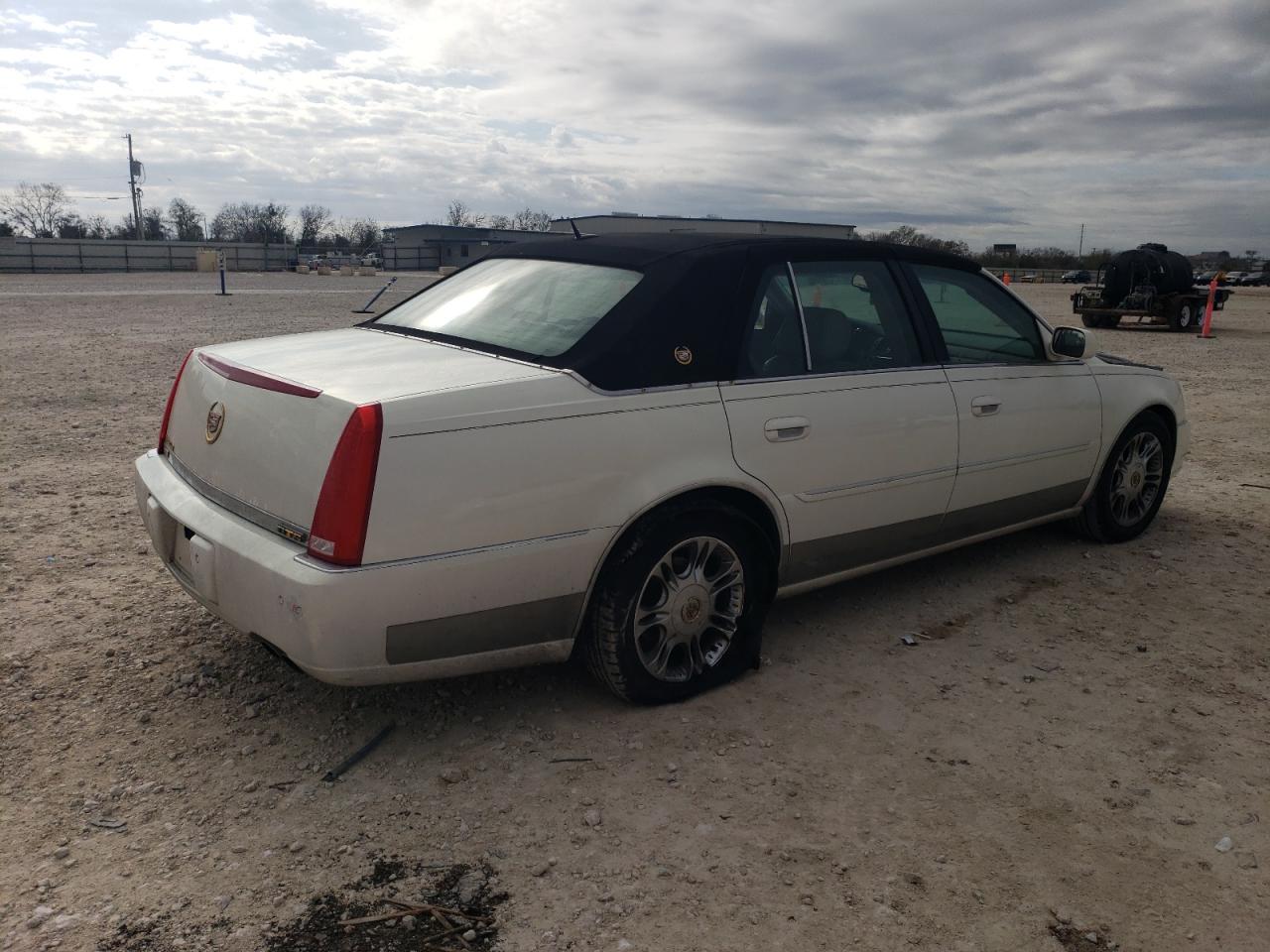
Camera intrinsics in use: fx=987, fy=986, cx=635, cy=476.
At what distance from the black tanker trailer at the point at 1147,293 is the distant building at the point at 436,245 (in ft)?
174

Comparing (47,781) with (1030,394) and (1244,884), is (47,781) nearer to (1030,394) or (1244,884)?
(1244,884)

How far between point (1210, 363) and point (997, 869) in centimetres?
1443

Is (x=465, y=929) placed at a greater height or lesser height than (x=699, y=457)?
lesser

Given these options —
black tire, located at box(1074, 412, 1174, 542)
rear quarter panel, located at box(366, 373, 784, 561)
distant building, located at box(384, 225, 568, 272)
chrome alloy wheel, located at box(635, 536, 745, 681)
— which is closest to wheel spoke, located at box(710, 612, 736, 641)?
chrome alloy wheel, located at box(635, 536, 745, 681)

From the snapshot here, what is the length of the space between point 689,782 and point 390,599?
1.07 meters

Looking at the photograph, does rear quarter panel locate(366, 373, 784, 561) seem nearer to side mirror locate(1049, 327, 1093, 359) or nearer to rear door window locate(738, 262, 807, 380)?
rear door window locate(738, 262, 807, 380)

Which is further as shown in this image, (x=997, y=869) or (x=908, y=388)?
(x=908, y=388)

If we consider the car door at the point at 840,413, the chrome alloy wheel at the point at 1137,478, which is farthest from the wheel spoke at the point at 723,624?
the chrome alloy wheel at the point at 1137,478

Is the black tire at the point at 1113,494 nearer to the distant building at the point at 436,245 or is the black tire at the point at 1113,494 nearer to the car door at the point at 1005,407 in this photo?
the car door at the point at 1005,407

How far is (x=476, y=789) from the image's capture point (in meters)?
2.95

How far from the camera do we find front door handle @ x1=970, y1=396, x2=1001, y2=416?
4309 millimetres

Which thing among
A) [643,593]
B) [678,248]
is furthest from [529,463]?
[678,248]

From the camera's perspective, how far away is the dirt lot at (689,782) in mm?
2436

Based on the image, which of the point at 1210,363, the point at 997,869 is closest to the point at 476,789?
the point at 997,869
